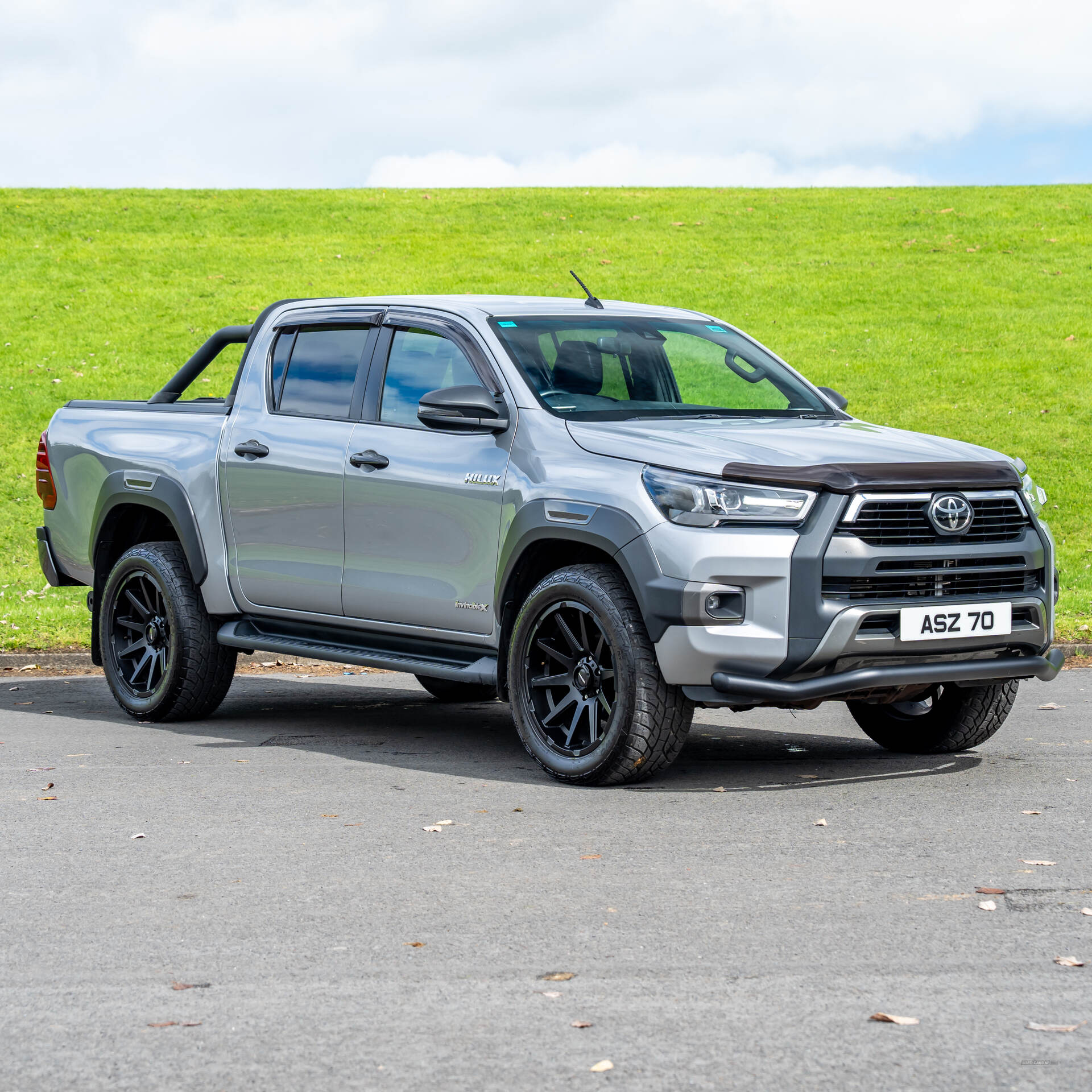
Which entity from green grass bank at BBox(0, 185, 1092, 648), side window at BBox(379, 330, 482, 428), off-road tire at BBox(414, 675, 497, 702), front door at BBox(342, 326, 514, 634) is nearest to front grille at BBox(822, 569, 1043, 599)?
front door at BBox(342, 326, 514, 634)

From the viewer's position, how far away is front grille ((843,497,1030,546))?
6.51 metres

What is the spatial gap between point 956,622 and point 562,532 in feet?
5.35

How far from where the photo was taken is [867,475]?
6516 mm

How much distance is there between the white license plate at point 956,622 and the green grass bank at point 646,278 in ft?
31.1

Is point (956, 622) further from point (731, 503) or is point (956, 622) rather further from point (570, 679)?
point (570, 679)

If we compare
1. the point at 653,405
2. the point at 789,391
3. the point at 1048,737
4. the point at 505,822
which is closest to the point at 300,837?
the point at 505,822

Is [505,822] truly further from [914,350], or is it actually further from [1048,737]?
[914,350]

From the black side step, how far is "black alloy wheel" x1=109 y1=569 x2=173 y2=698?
0.42 meters

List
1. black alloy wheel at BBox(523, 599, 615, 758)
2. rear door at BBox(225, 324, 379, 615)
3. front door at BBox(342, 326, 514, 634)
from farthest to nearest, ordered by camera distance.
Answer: rear door at BBox(225, 324, 379, 615)
front door at BBox(342, 326, 514, 634)
black alloy wheel at BBox(523, 599, 615, 758)

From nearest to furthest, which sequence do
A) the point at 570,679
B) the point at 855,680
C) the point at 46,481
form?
1. the point at 855,680
2. the point at 570,679
3. the point at 46,481

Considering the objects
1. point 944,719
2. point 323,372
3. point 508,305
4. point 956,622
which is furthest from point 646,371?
point 944,719

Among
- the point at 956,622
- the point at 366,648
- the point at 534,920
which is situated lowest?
the point at 534,920

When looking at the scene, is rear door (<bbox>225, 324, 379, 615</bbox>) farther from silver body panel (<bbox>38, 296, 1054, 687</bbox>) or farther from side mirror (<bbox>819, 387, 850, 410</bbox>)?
side mirror (<bbox>819, 387, 850, 410</bbox>)

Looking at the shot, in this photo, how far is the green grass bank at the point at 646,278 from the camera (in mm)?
23219
